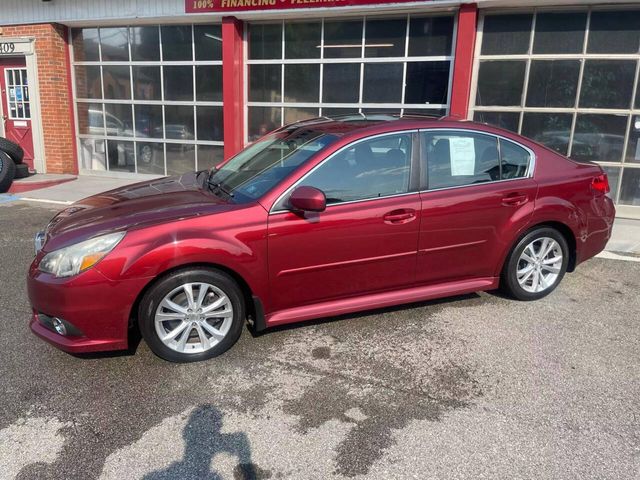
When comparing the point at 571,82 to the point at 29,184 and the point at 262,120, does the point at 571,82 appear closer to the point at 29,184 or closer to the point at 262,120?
the point at 262,120

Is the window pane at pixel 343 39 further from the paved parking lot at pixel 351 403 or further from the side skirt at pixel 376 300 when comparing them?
the paved parking lot at pixel 351 403

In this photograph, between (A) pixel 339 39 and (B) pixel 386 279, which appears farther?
(A) pixel 339 39

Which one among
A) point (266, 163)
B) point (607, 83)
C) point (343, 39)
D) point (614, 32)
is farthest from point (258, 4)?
point (266, 163)

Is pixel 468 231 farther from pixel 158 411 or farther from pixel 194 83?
pixel 194 83

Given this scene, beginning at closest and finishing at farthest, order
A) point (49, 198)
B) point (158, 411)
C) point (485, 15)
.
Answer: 1. point (158, 411)
2. point (485, 15)
3. point (49, 198)

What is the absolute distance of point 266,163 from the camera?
3.90 m

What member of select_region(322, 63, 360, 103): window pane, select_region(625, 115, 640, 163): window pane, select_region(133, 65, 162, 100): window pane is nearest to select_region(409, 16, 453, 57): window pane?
select_region(322, 63, 360, 103): window pane

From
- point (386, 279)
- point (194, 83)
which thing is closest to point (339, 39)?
point (194, 83)

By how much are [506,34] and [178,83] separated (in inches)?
252

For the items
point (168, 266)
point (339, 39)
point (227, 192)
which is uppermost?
point (339, 39)

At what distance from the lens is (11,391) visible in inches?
117

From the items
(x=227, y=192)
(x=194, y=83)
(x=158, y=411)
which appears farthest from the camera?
(x=194, y=83)

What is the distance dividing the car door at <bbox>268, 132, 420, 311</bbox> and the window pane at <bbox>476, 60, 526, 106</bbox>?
533 cm

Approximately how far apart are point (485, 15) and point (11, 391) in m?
8.30
